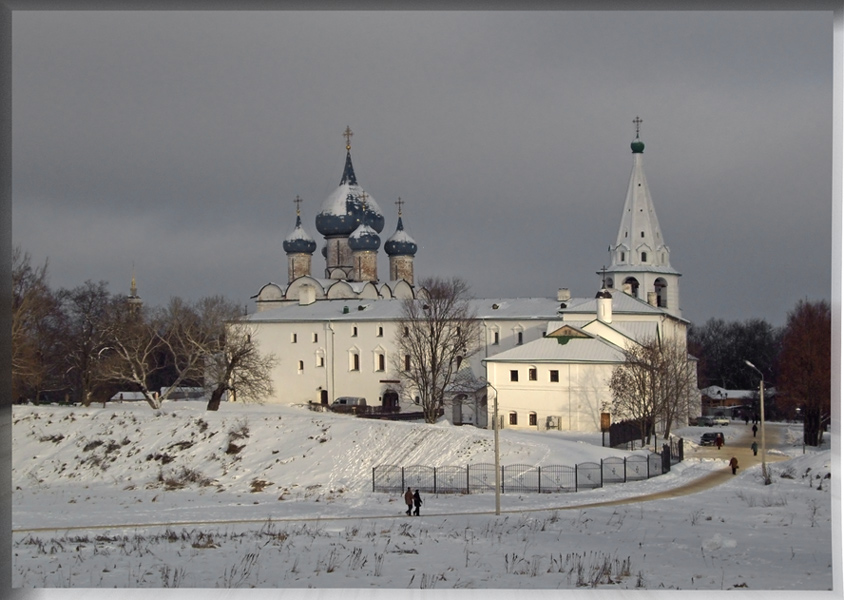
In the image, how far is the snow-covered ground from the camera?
1330cm

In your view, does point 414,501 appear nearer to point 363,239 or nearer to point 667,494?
point 667,494

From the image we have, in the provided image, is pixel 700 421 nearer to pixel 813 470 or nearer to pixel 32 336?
pixel 813 470

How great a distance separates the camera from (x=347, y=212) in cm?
6944

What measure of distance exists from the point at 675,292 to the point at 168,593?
2027 inches

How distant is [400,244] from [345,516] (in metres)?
48.0

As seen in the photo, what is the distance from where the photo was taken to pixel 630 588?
12.1 metres

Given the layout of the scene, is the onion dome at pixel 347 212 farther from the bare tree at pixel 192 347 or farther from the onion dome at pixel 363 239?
the bare tree at pixel 192 347

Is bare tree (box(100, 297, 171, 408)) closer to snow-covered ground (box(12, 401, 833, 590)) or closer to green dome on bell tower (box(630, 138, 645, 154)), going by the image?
snow-covered ground (box(12, 401, 833, 590))

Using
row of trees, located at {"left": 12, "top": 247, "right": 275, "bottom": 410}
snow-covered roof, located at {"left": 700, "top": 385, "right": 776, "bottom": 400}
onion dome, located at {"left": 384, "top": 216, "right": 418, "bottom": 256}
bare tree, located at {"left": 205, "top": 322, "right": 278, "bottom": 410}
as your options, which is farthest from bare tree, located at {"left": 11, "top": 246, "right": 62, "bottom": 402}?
snow-covered roof, located at {"left": 700, "top": 385, "right": 776, "bottom": 400}

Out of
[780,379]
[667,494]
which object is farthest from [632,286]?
[667,494]

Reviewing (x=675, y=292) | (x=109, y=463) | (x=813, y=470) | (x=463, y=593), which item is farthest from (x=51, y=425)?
(x=675, y=292)

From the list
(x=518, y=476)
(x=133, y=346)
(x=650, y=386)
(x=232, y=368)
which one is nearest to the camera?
(x=518, y=476)

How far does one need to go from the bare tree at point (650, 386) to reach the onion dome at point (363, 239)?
1054 inches

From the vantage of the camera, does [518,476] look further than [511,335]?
No
